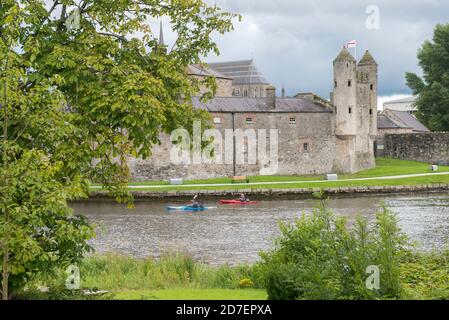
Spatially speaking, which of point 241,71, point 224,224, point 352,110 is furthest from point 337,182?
point 241,71

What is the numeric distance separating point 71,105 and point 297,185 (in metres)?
34.1

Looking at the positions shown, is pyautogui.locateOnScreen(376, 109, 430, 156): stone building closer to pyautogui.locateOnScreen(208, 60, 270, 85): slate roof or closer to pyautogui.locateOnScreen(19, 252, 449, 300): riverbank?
pyautogui.locateOnScreen(208, 60, 270, 85): slate roof

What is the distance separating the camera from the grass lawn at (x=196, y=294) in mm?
13906

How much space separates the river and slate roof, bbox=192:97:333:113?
1217cm

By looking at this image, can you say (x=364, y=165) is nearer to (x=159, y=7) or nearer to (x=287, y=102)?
(x=287, y=102)

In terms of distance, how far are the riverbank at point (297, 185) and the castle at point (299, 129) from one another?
164 cm

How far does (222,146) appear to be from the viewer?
54.0m

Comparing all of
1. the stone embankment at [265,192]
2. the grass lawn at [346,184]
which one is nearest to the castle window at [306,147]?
the grass lawn at [346,184]

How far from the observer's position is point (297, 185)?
47.6 metres

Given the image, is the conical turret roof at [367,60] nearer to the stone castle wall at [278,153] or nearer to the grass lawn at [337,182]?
the stone castle wall at [278,153]

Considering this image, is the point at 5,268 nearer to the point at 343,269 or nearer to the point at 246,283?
the point at 343,269

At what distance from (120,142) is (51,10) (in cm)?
315

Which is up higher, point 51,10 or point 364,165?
point 51,10
